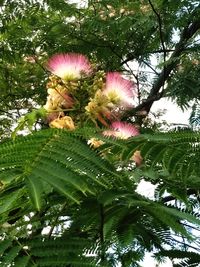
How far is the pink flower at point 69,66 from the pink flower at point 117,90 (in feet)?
0.32

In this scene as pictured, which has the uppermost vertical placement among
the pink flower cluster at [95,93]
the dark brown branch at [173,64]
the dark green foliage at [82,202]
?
the dark brown branch at [173,64]

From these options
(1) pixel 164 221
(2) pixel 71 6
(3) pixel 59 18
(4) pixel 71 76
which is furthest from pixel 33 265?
(3) pixel 59 18

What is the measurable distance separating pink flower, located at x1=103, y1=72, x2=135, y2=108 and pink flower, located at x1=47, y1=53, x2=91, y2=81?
97 millimetres

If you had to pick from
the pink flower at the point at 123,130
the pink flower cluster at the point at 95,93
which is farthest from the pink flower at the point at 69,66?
the pink flower at the point at 123,130

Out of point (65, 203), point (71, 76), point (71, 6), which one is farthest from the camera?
point (71, 6)

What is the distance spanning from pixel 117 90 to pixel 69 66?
8.2 inches

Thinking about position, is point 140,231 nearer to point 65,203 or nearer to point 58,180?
point 65,203

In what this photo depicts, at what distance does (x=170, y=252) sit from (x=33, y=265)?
1.94 feet

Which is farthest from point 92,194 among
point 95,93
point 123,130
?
point 95,93

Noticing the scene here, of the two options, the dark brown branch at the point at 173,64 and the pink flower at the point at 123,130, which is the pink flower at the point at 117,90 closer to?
the pink flower at the point at 123,130

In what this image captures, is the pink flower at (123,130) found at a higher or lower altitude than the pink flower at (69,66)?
lower

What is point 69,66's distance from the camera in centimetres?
219

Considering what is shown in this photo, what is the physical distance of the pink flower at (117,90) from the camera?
222 centimetres

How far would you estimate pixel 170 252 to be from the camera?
1.95 metres
